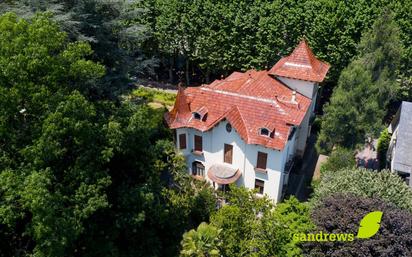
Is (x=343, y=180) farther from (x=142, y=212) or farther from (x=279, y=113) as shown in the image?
(x=142, y=212)

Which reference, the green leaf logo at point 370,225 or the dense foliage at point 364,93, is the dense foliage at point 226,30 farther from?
the green leaf logo at point 370,225

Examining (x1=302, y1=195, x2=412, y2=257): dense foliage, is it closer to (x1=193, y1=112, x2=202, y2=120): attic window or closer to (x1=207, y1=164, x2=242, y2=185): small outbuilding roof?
(x1=207, y1=164, x2=242, y2=185): small outbuilding roof

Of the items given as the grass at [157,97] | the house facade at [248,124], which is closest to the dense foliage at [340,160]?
the house facade at [248,124]

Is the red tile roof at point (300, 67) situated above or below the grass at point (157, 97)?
above

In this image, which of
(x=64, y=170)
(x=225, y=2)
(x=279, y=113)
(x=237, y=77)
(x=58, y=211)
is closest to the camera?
(x=58, y=211)

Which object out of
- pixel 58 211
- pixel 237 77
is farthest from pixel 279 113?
pixel 58 211

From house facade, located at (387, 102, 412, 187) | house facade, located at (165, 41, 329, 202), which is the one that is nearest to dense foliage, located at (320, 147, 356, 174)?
house facade, located at (387, 102, 412, 187)
